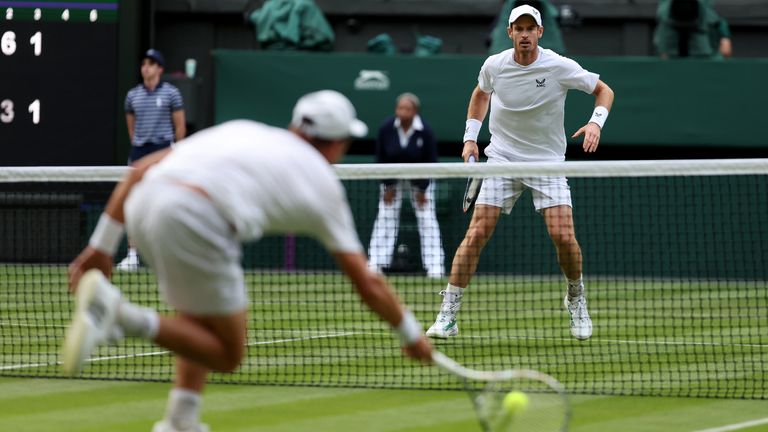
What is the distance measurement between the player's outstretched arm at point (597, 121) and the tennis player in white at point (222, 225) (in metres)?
3.83

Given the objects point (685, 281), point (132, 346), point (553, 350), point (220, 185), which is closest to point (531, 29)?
point (553, 350)

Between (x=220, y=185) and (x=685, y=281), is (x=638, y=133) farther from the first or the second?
(x=220, y=185)

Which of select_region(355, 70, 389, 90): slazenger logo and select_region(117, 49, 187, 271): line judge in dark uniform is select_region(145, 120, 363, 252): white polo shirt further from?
select_region(355, 70, 389, 90): slazenger logo

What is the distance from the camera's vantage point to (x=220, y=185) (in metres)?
4.98

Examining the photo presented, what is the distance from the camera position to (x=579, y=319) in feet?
30.4

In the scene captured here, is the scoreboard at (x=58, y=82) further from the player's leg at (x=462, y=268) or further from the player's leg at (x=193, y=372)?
the player's leg at (x=193, y=372)

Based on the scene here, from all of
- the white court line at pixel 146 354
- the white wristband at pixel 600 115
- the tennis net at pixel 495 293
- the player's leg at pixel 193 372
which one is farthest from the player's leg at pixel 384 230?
the player's leg at pixel 193 372

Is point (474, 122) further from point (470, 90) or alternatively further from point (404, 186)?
point (470, 90)

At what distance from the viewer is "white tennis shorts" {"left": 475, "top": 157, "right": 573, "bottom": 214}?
919cm

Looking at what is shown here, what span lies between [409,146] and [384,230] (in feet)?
3.22

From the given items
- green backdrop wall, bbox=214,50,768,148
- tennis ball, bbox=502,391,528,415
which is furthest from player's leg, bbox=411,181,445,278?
tennis ball, bbox=502,391,528,415

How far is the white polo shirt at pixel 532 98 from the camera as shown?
930 cm

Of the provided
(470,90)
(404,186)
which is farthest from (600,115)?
(470,90)

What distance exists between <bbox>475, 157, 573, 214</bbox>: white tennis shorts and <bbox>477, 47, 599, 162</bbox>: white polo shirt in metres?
0.20
